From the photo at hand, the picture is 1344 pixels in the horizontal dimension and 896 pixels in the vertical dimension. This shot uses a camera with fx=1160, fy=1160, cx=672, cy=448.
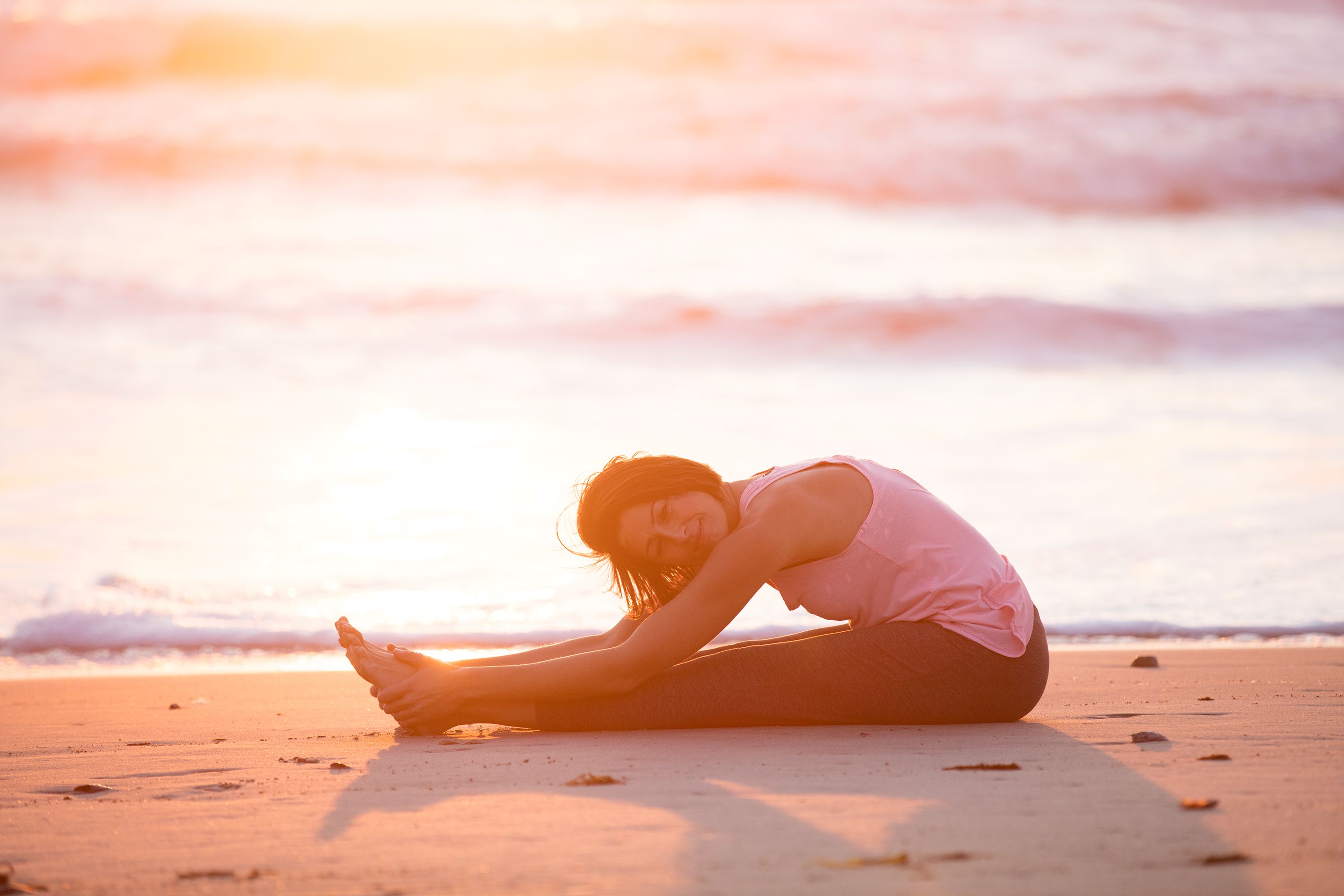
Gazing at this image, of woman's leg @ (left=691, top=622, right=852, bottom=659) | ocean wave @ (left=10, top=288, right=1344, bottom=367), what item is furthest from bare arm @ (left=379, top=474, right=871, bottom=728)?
ocean wave @ (left=10, top=288, right=1344, bottom=367)

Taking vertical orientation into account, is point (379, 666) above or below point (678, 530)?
below

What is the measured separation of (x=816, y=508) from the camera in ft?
9.72

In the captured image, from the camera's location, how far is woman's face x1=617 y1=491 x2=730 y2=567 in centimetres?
296

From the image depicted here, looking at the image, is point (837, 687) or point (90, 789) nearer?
point (90, 789)

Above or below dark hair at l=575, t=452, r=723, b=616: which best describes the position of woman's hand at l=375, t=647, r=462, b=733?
below

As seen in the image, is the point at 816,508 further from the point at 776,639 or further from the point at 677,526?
the point at 776,639

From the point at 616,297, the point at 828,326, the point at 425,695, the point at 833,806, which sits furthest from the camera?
the point at 616,297

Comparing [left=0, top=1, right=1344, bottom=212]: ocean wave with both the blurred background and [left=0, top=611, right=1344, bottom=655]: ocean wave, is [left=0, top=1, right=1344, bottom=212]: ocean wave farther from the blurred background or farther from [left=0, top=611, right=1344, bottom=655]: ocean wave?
[left=0, top=611, right=1344, bottom=655]: ocean wave

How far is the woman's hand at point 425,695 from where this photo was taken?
314cm

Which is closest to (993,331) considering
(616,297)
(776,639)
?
(616,297)

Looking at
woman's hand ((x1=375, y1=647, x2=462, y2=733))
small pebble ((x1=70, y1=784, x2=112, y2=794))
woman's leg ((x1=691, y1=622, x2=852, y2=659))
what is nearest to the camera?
small pebble ((x1=70, y1=784, x2=112, y2=794))

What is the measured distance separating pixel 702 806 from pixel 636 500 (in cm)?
91

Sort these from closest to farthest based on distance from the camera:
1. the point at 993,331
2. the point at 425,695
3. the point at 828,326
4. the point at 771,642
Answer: the point at 425,695 < the point at 771,642 < the point at 993,331 < the point at 828,326

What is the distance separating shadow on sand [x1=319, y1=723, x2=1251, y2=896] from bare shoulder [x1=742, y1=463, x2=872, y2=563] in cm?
52
